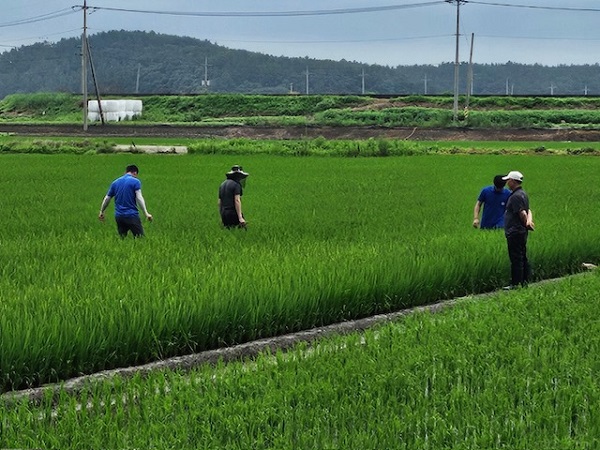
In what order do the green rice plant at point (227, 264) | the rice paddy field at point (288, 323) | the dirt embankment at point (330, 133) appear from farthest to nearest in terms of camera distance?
the dirt embankment at point (330, 133)
the green rice plant at point (227, 264)
the rice paddy field at point (288, 323)

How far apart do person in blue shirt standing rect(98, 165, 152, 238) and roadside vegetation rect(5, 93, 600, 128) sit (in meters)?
44.5

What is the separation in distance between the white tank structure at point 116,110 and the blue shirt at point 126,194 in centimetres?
5721

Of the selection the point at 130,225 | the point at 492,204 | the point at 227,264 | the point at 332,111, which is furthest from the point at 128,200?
the point at 332,111

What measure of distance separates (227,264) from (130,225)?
321 cm

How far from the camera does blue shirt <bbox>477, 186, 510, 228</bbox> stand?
463 inches

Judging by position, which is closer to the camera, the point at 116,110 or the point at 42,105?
the point at 116,110

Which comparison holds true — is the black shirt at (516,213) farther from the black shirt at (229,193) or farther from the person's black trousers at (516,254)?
the black shirt at (229,193)

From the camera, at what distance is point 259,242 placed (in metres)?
11.2

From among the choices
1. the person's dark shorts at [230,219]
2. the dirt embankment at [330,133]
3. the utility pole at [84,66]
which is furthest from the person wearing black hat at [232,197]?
the utility pole at [84,66]

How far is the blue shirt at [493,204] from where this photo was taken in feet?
38.5

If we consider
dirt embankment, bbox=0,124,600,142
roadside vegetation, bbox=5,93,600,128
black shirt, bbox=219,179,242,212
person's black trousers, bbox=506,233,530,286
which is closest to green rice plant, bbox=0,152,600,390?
black shirt, bbox=219,179,242,212

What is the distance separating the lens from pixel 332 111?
6400cm

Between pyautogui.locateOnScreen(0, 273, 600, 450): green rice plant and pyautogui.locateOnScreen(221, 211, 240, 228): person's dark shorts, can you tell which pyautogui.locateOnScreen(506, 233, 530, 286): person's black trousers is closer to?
pyautogui.locateOnScreen(0, 273, 600, 450): green rice plant

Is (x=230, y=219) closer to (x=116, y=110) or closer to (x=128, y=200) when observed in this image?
(x=128, y=200)
